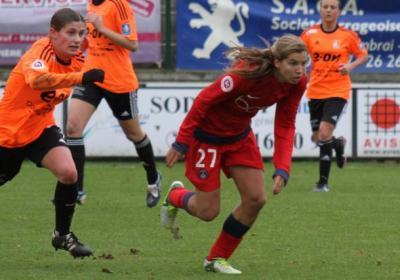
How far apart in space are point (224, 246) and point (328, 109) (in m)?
5.67

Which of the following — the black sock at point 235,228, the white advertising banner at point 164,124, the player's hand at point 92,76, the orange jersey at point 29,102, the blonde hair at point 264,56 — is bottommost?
the white advertising banner at point 164,124

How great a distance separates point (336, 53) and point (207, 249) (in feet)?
17.0

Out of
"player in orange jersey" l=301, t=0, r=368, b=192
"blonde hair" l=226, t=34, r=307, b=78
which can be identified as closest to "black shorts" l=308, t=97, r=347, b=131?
"player in orange jersey" l=301, t=0, r=368, b=192

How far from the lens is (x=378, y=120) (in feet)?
54.5

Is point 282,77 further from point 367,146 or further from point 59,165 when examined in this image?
point 367,146

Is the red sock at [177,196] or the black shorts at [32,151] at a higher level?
the black shorts at [32,151]

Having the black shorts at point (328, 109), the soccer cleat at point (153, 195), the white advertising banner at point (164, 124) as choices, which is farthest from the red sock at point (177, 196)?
the white advertising banner at point (164, 124)

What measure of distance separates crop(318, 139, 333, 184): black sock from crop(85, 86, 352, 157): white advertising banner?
3.57 meters

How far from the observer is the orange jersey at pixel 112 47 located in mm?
10984

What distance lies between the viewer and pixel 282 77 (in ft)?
23.4

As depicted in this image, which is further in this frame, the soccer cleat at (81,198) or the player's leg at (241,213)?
the soccer cleat at (81,198)

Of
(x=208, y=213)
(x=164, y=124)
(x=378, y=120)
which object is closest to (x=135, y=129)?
(x=208, y=213)

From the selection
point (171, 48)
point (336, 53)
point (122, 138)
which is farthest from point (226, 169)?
point (171, 48)

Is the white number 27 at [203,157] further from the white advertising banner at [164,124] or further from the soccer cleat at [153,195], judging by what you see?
the white advertising banner at [164,124]
